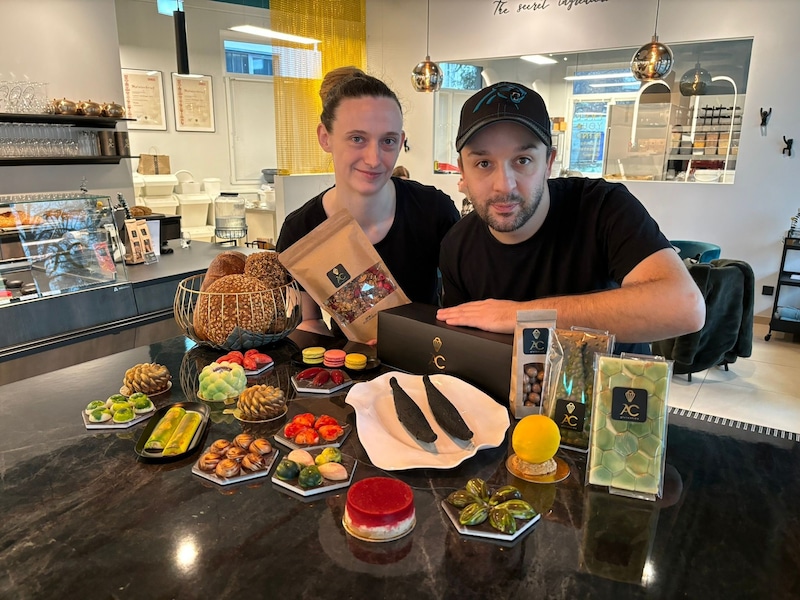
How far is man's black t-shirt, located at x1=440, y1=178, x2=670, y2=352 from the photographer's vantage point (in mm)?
1441

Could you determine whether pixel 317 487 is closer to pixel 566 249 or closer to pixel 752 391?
pixel 566 249

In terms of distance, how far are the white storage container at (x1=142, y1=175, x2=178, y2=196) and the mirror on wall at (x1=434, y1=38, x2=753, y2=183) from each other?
405 cm

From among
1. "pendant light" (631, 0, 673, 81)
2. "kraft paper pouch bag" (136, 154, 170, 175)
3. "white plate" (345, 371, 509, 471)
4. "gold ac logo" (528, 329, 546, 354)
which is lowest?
"white plate" (345, 371, 509, 471)

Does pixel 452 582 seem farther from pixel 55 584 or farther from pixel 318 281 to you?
pixel 318 281

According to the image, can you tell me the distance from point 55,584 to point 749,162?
610 centimetres

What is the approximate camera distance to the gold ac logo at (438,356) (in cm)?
123

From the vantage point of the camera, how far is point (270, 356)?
1.43 m

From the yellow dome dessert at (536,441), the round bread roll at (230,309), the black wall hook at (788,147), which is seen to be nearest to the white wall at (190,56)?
the black wall hook at (788,147)

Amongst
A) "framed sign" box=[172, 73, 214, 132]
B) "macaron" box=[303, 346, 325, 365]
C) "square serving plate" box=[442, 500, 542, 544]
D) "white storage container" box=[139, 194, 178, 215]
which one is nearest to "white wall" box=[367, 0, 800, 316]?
"framed sign" box=[172, 73, 214, 132]

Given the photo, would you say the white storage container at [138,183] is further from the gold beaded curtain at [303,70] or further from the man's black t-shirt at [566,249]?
the man's black t-shirt at [566,249]

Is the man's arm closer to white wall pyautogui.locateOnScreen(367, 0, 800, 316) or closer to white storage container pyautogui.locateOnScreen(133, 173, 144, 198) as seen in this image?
white wall pyautogui.locateOnScreen(367, 0, 800, 316)

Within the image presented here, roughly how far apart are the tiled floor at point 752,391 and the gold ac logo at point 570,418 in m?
2.83

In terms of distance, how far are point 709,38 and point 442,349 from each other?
18.2ft

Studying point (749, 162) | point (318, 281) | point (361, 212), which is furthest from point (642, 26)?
point (318, 281)
